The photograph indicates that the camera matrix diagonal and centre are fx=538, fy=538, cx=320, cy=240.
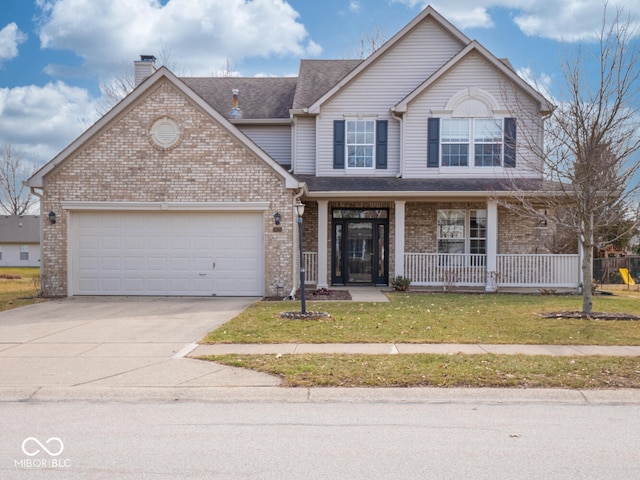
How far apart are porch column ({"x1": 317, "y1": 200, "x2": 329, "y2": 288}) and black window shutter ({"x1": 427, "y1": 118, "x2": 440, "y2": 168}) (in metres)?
3.92

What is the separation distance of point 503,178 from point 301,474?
51.6ft

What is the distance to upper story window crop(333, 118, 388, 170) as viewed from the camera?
1878cm

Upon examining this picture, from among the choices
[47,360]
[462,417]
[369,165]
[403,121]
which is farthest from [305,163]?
[462,417]

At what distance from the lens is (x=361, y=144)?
18.9 metres

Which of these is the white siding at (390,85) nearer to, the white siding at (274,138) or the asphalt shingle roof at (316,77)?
the asphalt shingle roof at (316,77)

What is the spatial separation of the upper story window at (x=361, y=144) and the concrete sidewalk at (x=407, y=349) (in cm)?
1116

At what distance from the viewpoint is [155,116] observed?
15.2m

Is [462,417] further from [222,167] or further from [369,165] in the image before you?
[369,165]

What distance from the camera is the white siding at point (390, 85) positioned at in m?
18.8

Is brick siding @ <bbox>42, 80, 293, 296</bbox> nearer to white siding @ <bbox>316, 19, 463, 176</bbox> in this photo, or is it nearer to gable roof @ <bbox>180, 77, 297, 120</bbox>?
white siding @ <bbox>316, 19, 463, 176</bbox>

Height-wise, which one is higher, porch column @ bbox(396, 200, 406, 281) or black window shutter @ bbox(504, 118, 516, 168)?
black window shutter @ bbox(504, 118, 516, 168)

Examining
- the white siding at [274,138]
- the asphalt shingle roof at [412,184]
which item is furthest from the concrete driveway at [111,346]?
the white siding at [274,138]

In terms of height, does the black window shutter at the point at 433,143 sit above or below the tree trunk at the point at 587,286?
above

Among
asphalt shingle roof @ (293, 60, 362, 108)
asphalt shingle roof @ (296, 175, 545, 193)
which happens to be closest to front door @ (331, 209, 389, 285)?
asphalt shingle roof @ (296, 175, 545, 193)
